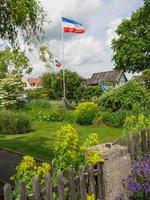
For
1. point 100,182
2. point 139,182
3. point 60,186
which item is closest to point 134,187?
point 139,182

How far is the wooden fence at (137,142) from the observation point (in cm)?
712

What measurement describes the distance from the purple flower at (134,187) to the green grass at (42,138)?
5.04 m

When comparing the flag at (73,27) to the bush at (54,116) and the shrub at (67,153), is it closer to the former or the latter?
the bush at (54,116)

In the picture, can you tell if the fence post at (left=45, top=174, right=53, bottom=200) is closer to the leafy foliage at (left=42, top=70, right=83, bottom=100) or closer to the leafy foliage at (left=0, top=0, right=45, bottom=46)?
the leafy foliage at (left=0, top=0, right=45, bottom=46)

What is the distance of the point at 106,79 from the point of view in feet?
267

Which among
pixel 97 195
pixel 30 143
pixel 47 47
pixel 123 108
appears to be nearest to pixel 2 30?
pixel 47 47

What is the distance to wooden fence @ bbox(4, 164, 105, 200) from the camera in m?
4.52

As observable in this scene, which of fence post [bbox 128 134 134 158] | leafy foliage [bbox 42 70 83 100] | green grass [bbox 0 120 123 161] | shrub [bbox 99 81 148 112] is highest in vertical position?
leafy foliage [bbox 42 70 83 100]

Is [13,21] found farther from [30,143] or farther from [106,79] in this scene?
[106,79]

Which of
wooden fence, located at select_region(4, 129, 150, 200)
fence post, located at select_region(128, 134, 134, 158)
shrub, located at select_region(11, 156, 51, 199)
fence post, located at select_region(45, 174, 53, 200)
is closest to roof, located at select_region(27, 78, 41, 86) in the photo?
fence post, located at select_region(128, 134, 134, 158)

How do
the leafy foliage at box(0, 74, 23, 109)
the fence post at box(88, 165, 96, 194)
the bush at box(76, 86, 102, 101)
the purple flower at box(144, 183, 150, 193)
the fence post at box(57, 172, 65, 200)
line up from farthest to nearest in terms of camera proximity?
the bush at box(76, 86, 102, 101) → the leafy foliage at box(0, 74, 23, 109) → the purple flower at box(144, 183, 150, 193) → the fence post at box(88, 165, 96, 194) → the fence post at box(57, 172, 65, 200)

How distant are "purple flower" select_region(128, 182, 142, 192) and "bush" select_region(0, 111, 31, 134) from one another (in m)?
12.5

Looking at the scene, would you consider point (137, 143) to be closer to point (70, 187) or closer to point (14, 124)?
point (70, 187)

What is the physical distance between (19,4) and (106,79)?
75.1 metres
